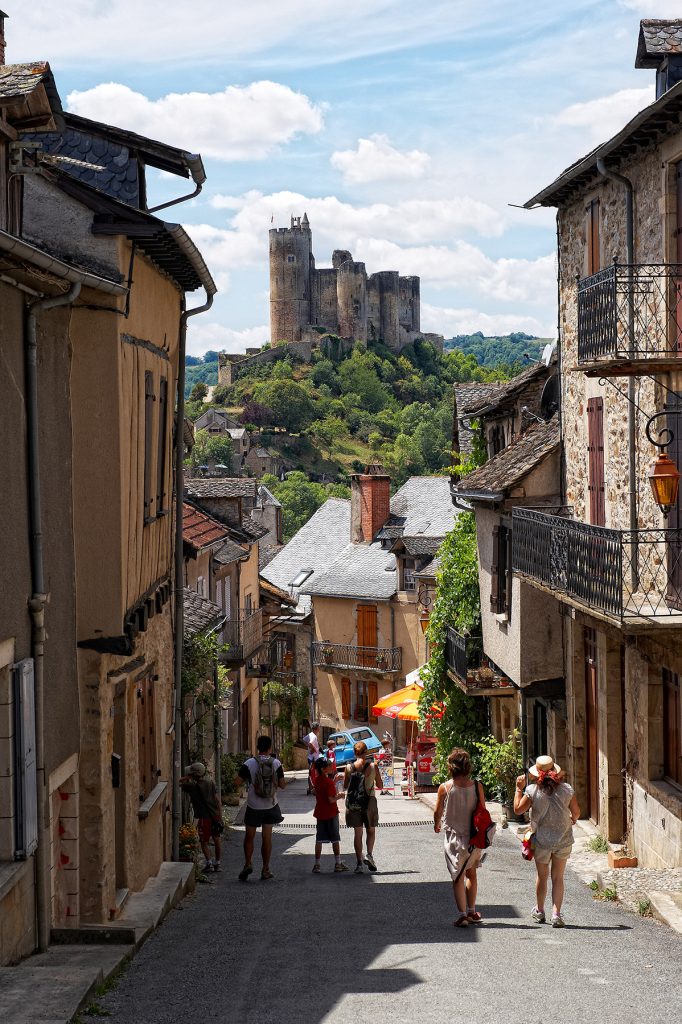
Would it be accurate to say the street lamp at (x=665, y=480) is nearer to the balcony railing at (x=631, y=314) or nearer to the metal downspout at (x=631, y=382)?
the balcony railing at (x=631, y=314)

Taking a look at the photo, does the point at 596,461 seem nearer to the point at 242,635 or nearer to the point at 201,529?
the point at 201,529

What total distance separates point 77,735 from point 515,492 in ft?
29.4

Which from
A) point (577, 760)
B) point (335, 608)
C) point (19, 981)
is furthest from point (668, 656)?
point (335, 608)

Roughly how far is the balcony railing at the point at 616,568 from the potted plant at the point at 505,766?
5819mm

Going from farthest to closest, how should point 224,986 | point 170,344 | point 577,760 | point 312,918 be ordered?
1. point 577,760
2. point 170,344
3. point 312,918
4. point 224,986

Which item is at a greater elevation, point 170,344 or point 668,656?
point 170,344

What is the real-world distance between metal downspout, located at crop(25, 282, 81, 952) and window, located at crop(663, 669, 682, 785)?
Answer: 687cm

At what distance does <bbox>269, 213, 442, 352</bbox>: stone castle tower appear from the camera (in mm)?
131875

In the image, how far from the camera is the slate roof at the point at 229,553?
1064 inches

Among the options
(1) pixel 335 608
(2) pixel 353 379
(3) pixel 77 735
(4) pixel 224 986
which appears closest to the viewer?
(4) pixel 224 986

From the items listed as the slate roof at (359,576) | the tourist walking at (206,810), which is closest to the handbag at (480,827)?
the tourist walking at (206,810)

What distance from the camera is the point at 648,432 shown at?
1268 cm

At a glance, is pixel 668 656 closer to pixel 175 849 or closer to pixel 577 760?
pixel 577 760

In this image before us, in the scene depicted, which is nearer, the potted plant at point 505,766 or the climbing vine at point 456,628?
the potted plant at point 505,766
